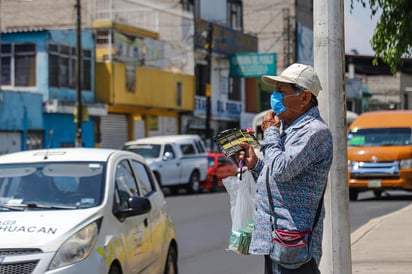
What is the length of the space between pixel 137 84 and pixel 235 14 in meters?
19.7

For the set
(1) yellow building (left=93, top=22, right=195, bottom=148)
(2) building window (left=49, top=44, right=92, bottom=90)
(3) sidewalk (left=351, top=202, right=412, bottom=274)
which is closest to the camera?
(3) sidewalk (left=351, top=202, right=412, bottom=274)

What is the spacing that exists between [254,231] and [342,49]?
228cm

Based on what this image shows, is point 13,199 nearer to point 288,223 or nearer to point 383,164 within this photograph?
point 288,223

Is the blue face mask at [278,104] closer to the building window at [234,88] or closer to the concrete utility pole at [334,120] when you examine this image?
the concrete utility pole at [334,120]

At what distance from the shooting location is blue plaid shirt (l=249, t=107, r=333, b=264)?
16.8 ft

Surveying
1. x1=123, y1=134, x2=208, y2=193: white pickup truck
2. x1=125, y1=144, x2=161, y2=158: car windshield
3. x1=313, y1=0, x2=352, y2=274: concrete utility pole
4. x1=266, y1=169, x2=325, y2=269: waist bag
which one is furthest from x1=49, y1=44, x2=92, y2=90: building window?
x1=266, y1=169, x2=325, y2=269: waist bag

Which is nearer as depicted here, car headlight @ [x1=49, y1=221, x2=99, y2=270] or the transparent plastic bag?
the transparent plastic bag

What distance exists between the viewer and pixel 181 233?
665 inches

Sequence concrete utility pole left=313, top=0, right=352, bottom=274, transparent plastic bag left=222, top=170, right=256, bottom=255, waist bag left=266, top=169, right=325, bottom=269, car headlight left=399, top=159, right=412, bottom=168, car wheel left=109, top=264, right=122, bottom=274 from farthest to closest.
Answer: car headlight left=399, top=159, right=412, bottom=168, car wheel left=109, top=264, right=122, bottom=274, concrete utility pole left=313, top=0, right=352, bottom=274, transparent plastic bag left=222, top=170, right=256, bottom=255, waist bag left=266, top=169, right=325, bottom=269

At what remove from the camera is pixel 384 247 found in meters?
12.6

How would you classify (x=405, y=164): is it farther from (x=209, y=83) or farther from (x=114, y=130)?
(x=209, y=83)

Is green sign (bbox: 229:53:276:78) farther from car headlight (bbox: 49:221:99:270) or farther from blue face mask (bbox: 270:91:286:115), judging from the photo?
blue face mask (bbox: 270:91:286:115)

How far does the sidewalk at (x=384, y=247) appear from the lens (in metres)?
10.7

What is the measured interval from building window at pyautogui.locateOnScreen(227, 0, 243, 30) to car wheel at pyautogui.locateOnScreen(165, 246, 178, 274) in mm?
49756
